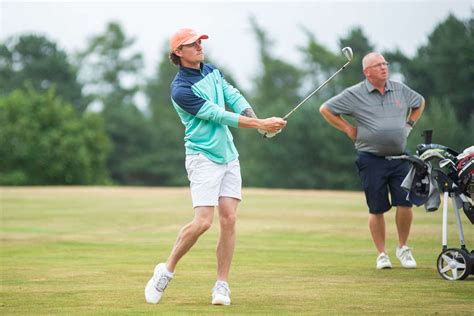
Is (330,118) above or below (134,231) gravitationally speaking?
above

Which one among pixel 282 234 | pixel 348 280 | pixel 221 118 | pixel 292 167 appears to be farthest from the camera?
pixel 292 167

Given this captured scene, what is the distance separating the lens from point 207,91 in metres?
8.27

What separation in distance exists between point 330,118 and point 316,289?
9.00 feet

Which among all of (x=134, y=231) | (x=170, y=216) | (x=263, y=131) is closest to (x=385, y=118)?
(x=263, y=131)

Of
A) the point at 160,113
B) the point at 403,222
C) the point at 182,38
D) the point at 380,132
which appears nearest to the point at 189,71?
the point at 182,38

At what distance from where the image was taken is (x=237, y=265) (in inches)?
440

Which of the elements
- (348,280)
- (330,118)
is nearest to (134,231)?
(330,118)

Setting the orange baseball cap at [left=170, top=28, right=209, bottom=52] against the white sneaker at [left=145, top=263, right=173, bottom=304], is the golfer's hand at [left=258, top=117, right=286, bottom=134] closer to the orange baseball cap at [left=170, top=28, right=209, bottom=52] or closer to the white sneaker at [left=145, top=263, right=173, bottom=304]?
the orange baseball cap at [left=170, top=28, right=209, bottom=52]

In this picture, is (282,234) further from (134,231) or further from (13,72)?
(13,72)

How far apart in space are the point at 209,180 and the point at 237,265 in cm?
319

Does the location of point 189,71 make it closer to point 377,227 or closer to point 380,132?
point 380,132

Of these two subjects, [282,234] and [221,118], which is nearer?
[221,118]

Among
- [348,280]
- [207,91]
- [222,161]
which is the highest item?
[207,91]

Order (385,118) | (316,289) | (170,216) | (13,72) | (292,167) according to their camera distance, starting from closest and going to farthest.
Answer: (316,289)
(385,118)
(170,216)
(292,167)
(13,72)
